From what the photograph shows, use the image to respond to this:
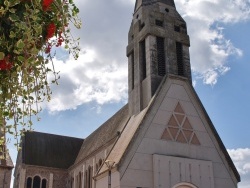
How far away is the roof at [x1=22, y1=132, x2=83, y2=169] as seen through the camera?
38.4 m

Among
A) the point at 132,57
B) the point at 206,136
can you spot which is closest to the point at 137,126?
the point at 206,136

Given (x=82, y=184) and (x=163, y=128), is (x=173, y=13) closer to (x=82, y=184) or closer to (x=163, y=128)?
(x=163, y=128)

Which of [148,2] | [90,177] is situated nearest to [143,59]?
[148,2]

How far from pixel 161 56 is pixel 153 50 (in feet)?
2.82

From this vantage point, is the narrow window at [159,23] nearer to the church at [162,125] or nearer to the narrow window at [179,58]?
the church at [162,125]

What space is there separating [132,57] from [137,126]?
7.46m

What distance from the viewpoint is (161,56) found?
82.9 ft

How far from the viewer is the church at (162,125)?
814 inches

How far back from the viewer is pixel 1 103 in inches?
149

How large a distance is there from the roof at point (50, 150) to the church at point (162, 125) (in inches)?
406

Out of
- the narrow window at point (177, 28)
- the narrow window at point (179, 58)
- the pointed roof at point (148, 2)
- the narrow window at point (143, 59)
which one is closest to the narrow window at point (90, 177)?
the narrow window at point (143, 59)

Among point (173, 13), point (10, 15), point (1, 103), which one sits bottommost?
point (1, 103)

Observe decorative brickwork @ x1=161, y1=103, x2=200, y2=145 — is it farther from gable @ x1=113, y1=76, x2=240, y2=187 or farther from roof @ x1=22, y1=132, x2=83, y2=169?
roof @ x1=22, y1=132, x2=83, y2=169

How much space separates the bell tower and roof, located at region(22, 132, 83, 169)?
1664cm
